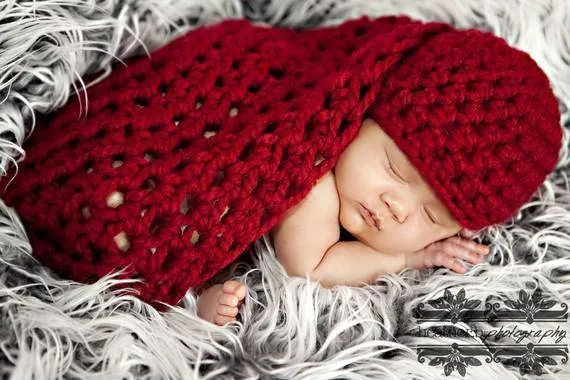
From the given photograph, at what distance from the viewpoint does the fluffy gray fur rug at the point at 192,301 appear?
2.37ft

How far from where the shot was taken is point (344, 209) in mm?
961

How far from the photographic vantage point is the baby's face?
3.03 ft

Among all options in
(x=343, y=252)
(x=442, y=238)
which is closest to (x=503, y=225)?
(x=442, y=238)

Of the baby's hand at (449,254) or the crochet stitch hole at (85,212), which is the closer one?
the crochet stitch hole at (85,212)

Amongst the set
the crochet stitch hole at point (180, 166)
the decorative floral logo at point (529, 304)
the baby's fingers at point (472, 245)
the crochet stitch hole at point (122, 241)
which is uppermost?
the crochet stitch hole at point (180, 166)

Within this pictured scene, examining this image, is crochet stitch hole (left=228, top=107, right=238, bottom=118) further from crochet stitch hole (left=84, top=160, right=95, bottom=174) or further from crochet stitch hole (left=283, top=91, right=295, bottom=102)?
crochet stitch hole (left=84, top=160, right=95, bottom=174)

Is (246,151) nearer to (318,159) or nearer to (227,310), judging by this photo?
Result: (318,159)

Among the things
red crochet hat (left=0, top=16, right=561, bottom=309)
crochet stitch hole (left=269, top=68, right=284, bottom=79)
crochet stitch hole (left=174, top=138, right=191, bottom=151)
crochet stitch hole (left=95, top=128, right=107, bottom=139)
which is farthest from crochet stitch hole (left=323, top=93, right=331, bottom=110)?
crochet stitch hole (left=95, top=128, right=107, bottom=139)

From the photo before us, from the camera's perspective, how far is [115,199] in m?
0.81

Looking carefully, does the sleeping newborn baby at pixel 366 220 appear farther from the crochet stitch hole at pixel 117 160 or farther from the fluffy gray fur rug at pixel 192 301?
the crochet stitch hole at pixel 117 160

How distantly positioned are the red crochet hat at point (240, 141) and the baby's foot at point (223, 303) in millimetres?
35

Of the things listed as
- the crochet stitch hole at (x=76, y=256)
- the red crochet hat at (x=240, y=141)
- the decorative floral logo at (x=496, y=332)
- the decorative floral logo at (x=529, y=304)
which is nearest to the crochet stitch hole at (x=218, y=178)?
the red crochet hat at (x=240, y=141)

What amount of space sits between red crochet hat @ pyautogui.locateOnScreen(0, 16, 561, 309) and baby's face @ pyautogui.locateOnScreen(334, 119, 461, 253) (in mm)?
27

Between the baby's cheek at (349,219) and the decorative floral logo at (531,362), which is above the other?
the baby's cheek at (349,219)
